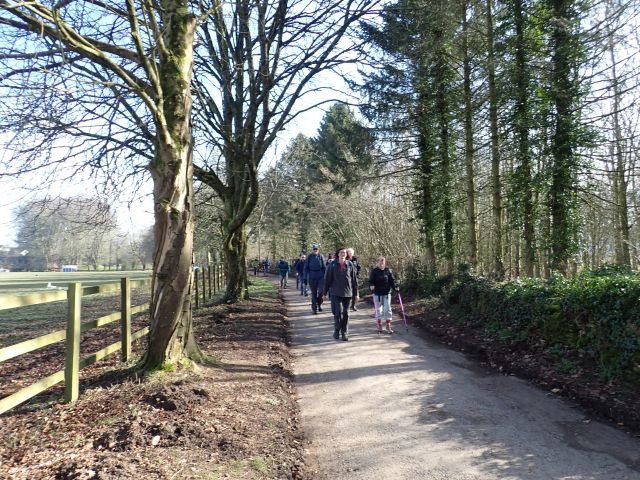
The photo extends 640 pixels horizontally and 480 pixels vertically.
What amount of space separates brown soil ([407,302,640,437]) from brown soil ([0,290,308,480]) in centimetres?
342

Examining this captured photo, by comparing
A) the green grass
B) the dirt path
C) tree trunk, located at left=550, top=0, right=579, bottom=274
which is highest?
tree trunk, located at left=550, top=0, right=579, bottom=274

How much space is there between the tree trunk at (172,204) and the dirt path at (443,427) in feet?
6.49

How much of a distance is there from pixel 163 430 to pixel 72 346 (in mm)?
1775

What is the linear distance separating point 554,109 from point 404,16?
5.89 metres

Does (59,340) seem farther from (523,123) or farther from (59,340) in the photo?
(523,123)

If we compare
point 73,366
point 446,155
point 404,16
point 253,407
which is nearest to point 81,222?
point 73,366

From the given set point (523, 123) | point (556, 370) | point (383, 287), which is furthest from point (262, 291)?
point (556, 370)

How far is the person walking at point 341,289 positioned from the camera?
9.84 metres

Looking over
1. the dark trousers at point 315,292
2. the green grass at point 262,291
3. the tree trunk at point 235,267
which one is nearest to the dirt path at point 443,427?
the dark trousers at point 315,292

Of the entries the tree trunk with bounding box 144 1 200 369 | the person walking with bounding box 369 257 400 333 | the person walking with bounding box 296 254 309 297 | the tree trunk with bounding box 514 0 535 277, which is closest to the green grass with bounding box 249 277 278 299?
the person walking with bounding box 296 254 309 297

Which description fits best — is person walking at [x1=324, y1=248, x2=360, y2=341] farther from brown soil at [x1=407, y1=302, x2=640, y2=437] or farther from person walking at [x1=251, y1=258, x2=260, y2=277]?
person walking at [x1=251, y1=258, x2=260, y2=277]

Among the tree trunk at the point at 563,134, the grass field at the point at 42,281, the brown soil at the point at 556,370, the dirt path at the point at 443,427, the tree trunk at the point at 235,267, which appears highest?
the tree trunk at the point at 563,134

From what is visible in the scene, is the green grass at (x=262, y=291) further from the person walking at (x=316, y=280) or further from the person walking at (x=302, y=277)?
the person walking at (x=316, y=280)

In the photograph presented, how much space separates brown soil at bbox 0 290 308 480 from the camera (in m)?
3.55
